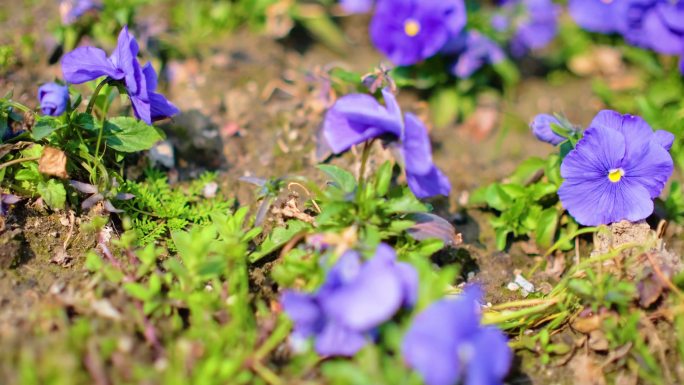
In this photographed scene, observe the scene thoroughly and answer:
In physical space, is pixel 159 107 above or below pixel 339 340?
above

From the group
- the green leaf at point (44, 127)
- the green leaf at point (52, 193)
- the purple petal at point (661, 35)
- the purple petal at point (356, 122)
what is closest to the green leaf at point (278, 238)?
the purple petal at point (356, 122)

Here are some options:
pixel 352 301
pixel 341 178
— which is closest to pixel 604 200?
pixel 341 178

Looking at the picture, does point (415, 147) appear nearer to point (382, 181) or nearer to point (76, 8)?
point (382, 181)

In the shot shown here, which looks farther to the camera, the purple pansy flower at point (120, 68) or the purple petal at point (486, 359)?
the purple pansy flower at point (120, 68)

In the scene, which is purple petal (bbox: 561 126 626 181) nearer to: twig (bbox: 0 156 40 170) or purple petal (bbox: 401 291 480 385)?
purple petal (bbox: 401 291 480 385)

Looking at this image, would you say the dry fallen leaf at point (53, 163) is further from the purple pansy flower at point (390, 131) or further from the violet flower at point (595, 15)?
the violet flower at point (595, 15)
